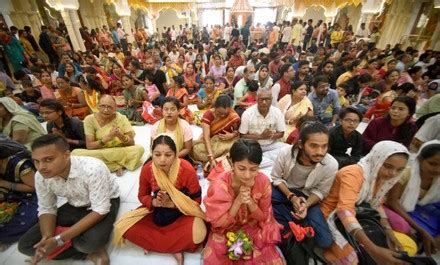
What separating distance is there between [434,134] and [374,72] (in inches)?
126

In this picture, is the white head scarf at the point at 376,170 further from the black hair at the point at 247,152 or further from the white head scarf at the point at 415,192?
the black hair at the point at 247,152

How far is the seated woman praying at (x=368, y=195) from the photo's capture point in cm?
156

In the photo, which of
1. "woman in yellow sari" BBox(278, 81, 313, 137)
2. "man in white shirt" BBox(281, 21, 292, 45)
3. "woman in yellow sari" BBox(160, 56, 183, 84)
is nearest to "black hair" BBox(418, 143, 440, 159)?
"woman in yellow sari" BBox(278, 81, 313, 137)

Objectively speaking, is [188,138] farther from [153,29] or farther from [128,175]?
[153,29]

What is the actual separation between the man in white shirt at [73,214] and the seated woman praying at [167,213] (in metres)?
0.17

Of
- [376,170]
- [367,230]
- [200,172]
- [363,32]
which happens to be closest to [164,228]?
[200,172]

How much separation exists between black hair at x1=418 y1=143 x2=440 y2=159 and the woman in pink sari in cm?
123

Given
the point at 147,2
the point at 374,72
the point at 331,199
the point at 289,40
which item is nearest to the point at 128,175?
the point at 331,199

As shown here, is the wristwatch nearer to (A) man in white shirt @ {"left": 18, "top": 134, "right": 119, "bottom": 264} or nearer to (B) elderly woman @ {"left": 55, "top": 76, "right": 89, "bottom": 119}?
(A) man in white shirt @ {"left": 18, "top": 134, "right": 119, "bottom": 264}

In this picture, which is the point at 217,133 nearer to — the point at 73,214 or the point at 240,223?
the point at 240,223

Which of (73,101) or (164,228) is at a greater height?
(73,101)

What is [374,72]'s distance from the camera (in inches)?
208

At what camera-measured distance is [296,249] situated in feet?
5.54

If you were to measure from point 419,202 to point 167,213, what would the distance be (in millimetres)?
2125
